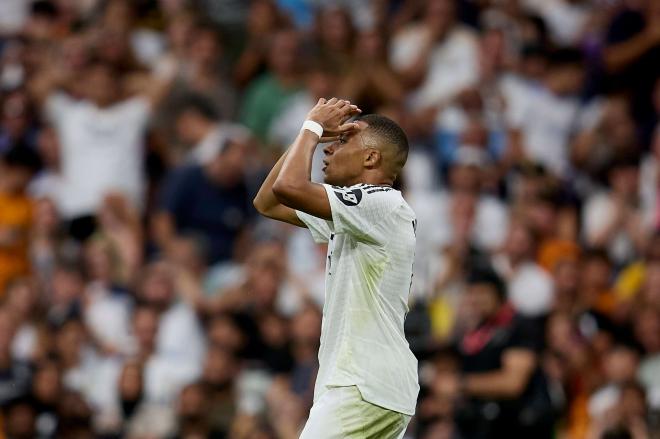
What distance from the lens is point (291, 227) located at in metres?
12.5

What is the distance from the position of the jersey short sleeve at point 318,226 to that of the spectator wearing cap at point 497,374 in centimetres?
378

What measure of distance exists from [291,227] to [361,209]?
6.46 metres

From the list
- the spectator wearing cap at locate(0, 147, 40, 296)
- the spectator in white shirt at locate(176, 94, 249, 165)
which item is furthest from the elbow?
the spectator wearing cap at locate(0, 147, 40, 296)

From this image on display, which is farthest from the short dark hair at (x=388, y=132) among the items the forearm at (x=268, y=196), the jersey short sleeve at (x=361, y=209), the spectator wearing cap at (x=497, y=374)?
the spectator wearing cap at (x=497, y=374)

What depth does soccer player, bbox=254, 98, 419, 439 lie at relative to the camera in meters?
6.05

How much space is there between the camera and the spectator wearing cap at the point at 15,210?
12891 mm

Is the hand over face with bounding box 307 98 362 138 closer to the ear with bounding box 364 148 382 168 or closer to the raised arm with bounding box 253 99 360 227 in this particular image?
the raised arm with bounding box 253 99 360 227

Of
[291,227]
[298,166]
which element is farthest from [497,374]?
[298,166]

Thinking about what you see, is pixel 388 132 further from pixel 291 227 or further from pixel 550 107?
pixel 550 107

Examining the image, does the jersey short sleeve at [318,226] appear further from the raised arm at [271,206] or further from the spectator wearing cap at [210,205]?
the spectator wearing cap at [210,205]

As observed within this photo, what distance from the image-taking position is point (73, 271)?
12477 millimetres

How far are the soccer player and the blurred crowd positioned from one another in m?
3.77

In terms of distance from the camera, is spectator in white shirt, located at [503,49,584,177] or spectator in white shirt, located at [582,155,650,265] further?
spectator in white shirt, located at [503,49,584,177]

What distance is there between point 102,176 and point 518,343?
4649mm
